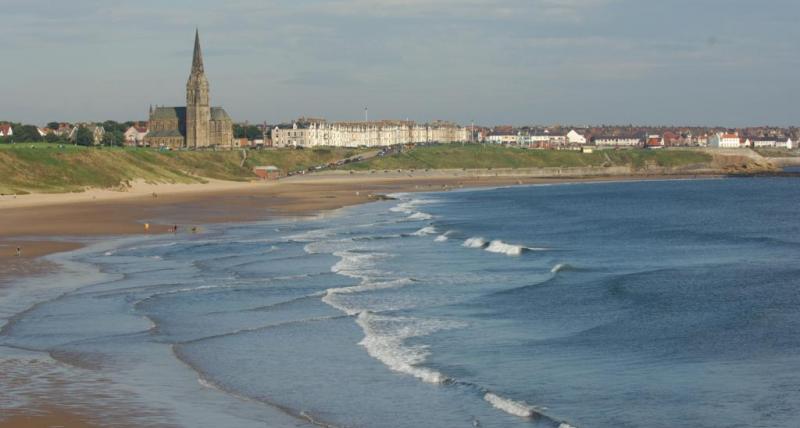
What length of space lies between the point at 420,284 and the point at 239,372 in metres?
15.0

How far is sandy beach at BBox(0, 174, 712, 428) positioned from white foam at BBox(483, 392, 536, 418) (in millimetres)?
7097

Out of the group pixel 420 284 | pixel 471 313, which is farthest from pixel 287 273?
pixel 471 313

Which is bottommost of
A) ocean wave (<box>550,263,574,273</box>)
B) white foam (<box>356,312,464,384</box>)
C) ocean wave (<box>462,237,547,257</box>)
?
ocean wave (<box>462,237,547,257</box>)

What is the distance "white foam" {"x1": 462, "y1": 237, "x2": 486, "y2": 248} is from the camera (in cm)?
5488

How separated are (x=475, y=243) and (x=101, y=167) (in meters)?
68.7

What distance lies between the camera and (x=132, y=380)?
24156mm

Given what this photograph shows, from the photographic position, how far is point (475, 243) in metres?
56.1

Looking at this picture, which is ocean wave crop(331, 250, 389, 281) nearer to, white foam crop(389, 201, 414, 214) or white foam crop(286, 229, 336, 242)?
white foam crop(286, 229, 336, 242)

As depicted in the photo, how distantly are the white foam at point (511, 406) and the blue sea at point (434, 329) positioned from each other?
0.10 meters

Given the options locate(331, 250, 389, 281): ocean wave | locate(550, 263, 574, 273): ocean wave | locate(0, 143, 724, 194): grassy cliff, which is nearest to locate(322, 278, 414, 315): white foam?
locate(331, 250, 389, 281): ocean wave

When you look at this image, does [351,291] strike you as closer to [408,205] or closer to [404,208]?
[404,208]

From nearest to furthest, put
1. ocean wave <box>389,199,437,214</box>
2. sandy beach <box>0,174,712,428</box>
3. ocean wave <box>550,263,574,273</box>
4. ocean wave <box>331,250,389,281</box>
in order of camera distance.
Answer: sandy beach <box>0,174,712,428</box> < ocean wave <box>331,250,389,281</box> < ocean wave <box>550,263,574,273</box> < ocean wave <box>389,199,437,214</box>

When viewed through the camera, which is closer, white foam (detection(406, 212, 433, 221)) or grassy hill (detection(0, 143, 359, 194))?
white foam (detection(406, 212, 433, 221))

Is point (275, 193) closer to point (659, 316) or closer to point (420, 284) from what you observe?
point (420, 284)
